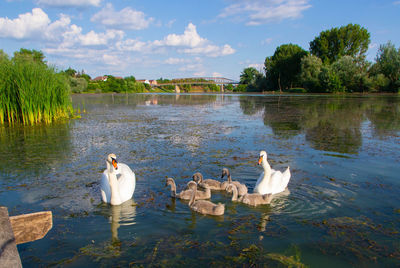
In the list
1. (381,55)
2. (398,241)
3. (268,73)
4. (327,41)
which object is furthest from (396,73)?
(398,241)

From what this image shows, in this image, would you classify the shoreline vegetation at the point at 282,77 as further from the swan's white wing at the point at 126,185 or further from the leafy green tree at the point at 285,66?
the swan's white wing at the point at 126,185

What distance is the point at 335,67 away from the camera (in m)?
61.8

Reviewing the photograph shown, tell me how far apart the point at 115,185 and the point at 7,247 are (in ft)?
10.8

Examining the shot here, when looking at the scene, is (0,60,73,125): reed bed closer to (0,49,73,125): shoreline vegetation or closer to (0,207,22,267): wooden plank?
(0,49,73,125): shoreline vegetation

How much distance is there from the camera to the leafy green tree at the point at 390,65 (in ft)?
181

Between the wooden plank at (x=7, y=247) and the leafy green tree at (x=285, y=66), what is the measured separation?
269ft

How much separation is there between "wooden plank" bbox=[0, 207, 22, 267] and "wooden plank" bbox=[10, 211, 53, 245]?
0.27m

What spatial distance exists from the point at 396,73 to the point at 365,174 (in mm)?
59537

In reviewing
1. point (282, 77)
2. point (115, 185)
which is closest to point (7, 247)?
point (115, 185)

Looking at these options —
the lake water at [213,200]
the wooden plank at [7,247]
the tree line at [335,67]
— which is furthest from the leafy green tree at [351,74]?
the wooden plank at [7,247]

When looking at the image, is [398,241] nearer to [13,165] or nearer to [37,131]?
[13,165]

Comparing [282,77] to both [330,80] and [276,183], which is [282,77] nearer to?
[330,80]

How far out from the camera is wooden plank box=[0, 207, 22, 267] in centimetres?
224

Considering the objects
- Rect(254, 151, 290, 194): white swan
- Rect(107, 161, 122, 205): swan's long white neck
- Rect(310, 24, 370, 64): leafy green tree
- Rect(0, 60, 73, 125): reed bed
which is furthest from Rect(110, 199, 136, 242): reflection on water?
Rect(310, 24, 370, 64): leafy green tree
